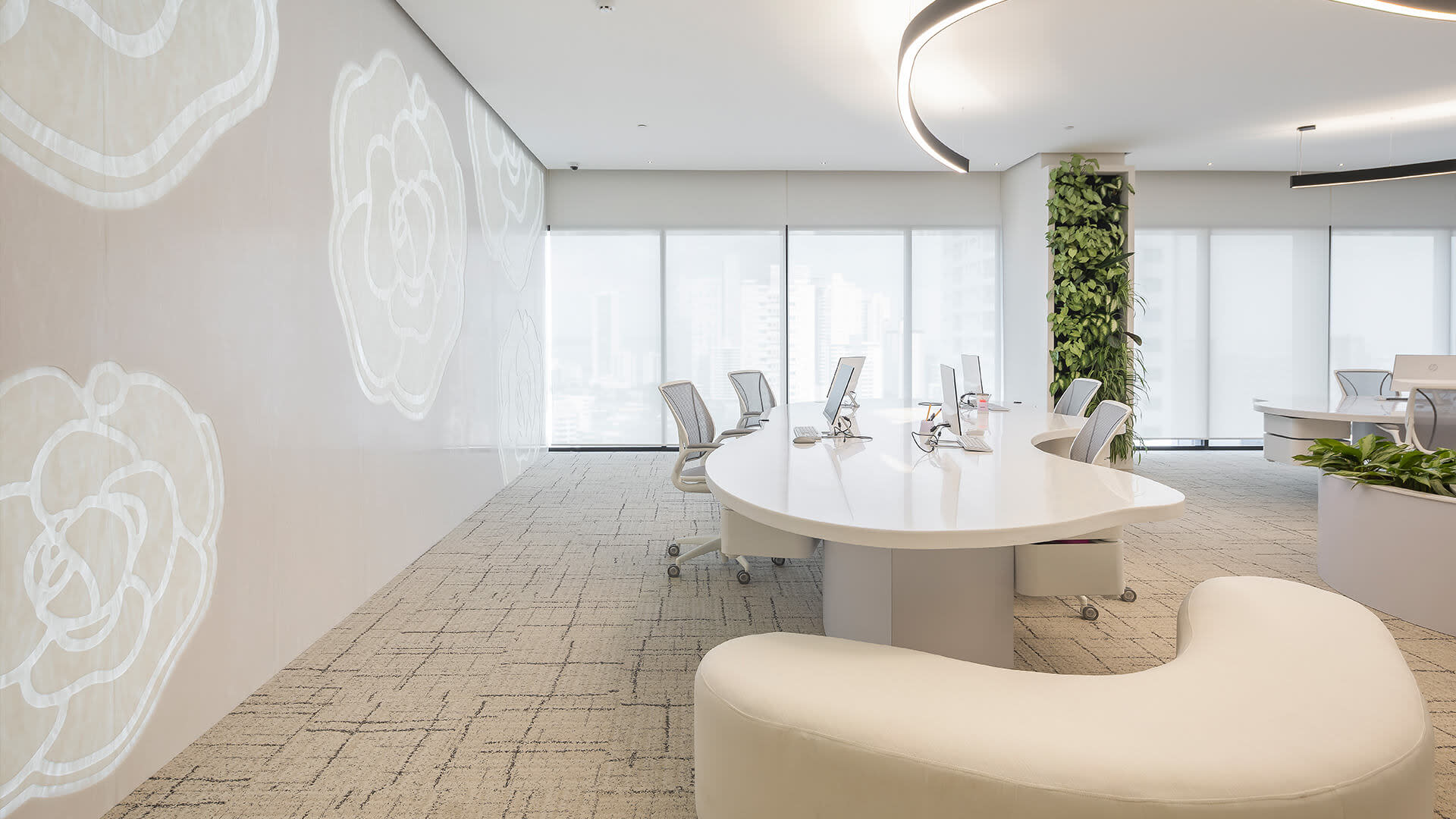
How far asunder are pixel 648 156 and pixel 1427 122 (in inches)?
264

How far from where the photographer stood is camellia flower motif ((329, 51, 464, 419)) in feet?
11.4

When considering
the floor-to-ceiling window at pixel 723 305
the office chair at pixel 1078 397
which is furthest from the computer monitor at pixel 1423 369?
the floor-to-ceiling window at pixel 723 305

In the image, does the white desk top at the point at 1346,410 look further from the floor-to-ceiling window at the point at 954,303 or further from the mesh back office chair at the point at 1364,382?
the floor-to-ceiling window at the point at 954,303

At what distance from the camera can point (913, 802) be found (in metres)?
1.32

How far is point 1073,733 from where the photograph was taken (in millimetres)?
1307

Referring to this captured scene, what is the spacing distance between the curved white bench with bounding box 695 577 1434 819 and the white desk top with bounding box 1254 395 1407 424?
13.9 ft

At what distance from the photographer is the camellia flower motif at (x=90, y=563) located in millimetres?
1760

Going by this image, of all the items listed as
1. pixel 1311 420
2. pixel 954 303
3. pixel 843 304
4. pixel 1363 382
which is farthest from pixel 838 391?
pixel 1363 382

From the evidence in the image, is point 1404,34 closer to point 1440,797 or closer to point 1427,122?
point 1427,122

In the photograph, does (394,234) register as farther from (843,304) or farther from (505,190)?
(843,304)

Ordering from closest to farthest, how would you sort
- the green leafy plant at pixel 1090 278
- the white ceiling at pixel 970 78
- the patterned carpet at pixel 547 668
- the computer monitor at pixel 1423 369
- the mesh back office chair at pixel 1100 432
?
the patterned carpet at pixel 547 668 < the mesh back office chair at pixel 1100 432 < the computer monitor at pixel 1423 369 < the white ceiling at pixel 970 78 < the green leafy plant at pixel 1090 278

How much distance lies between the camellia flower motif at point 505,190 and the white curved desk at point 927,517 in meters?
3.73

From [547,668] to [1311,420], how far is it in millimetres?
5436

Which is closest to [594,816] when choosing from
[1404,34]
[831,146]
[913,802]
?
[913,802]
